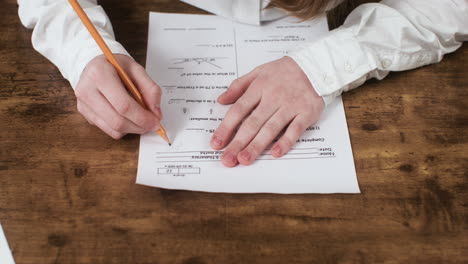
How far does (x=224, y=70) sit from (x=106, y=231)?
32 centimetres

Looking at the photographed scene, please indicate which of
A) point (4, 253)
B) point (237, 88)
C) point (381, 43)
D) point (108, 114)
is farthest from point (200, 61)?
point (4, 253)

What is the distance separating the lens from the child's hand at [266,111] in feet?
2.02

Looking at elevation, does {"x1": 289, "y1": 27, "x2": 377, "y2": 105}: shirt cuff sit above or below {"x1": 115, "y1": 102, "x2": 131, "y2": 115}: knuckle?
below

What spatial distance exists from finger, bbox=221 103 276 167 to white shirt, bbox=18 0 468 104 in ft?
0.30

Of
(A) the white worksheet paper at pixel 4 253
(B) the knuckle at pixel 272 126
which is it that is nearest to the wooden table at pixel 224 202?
(A) the white worksheet paper at pixel 4 253

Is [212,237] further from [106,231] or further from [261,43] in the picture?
[261,43]

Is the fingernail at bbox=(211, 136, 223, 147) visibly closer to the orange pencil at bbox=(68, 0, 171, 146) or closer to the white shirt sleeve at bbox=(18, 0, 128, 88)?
the orange pencil at bbox=(68, 0, 171, 146)

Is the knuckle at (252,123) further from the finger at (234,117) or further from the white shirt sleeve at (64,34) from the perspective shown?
the white shirt sleeve at (64,34)

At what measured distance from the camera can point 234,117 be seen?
639 millimetres

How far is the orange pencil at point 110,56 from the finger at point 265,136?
120mm

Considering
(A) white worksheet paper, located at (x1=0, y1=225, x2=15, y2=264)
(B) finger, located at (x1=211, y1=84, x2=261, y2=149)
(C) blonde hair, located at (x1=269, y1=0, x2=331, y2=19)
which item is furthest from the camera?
(C) blonde hair, located at (x1=269, y1=0, x2=331, y2=19)

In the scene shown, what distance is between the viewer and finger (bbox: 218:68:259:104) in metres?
0.67

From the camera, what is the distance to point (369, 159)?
0.61 meters

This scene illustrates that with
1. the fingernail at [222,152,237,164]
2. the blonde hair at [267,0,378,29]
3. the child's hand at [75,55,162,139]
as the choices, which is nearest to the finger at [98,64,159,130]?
the child's hand at [75,55,162,139]
